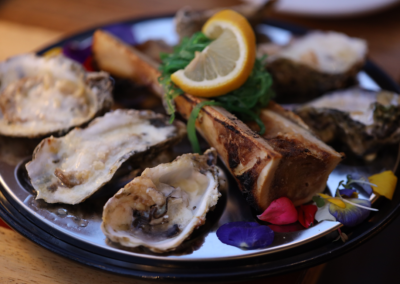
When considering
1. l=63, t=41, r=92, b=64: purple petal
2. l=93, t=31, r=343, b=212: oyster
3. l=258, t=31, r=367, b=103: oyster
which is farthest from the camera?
l=63, t=41, r=92, b=64: purple petal

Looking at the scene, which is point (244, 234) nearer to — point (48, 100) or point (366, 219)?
point (366, 219)

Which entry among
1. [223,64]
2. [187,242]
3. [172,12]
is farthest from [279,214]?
[172,12]

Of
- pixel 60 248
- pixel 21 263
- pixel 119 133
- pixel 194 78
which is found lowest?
pixel 21 263

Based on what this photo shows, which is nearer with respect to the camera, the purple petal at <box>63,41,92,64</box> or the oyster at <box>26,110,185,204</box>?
the oyster at <box>26,110,185,204</box>

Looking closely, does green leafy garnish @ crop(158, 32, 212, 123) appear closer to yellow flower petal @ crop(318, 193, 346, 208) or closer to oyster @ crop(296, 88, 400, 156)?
oyster @ crop(296, 88, 400, 156)

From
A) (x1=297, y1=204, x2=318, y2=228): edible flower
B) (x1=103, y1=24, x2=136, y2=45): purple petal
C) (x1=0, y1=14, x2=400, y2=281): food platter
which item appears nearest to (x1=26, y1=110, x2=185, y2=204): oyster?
(x1=0, y1=14, x2=400, y2=281): food platter

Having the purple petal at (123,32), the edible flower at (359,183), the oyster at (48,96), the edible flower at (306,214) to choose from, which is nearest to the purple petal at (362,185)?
the edible flower at (359,183)

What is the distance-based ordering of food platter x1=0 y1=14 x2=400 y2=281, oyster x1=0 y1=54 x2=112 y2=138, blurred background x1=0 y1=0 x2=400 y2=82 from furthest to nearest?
blurred background x1=0 y1=0 x2=400 y2=82, oyster x1=0 y1=54 x2=112 y2=138, food platter x1=0 y1=14 x2=400 y2=281

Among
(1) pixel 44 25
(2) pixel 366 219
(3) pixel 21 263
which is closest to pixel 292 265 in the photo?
(2) pixel 366 219
